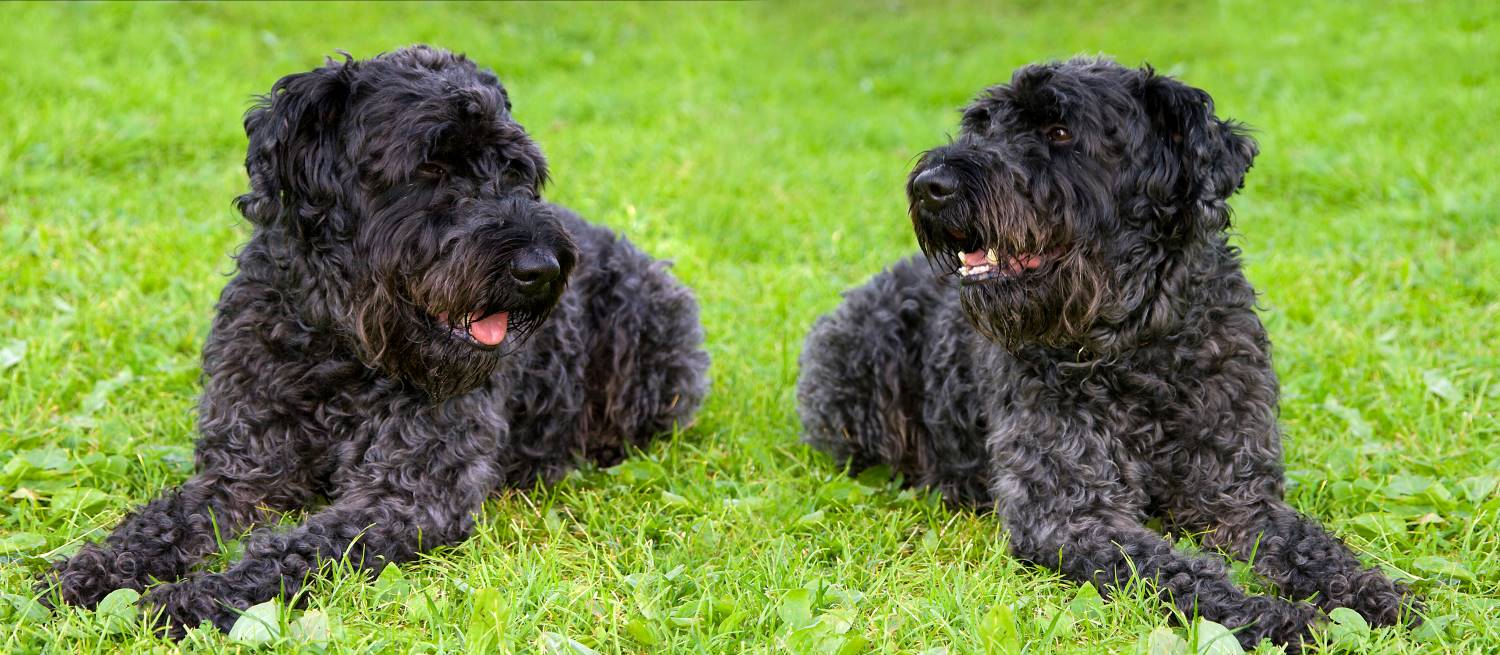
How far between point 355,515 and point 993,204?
2.23m

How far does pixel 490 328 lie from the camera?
4.22m

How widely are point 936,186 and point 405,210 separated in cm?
166

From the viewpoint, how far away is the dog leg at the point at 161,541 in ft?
12.4

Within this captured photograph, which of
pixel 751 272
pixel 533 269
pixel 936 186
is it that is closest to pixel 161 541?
pixel 533 269

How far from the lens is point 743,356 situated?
21.2 ft

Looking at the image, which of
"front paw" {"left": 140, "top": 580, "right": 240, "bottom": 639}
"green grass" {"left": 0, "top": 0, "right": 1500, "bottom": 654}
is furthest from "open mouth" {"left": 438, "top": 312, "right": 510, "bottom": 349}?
"front paw" {"left": 140, "top": 580, "right": 240, "bottom": 639}

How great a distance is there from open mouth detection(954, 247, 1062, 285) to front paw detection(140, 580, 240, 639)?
95.7 inches

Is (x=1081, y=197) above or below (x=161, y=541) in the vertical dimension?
above

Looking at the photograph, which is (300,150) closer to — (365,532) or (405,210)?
(405,210)

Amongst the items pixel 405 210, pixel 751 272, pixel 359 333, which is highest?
pixel 405 210

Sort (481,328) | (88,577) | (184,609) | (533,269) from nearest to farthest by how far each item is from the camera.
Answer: (184,609), (88,577), (533,269), (481,328)

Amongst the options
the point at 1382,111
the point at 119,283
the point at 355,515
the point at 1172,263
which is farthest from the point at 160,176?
→ the point at 1382,111

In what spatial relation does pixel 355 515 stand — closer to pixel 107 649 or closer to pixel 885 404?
pixel 107 649

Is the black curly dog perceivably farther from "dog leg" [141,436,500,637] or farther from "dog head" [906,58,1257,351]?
"dog head" [906,58,1257,351]
